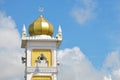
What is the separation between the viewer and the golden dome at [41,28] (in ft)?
138

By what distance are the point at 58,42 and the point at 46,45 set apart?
3.68 feet

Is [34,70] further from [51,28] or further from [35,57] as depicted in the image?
[51,28]

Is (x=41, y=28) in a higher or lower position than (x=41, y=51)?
higher

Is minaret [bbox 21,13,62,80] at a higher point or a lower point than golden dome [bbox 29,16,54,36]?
lower

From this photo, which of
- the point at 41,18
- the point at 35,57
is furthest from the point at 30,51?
the point at 41,18

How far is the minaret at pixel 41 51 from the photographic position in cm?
4116

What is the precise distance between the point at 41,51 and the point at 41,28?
2117mm

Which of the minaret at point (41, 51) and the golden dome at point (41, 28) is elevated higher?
the golden dome at point (41, 28)

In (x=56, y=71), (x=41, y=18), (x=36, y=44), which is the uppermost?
(x=41, y=18)

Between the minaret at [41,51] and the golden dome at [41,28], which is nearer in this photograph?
the minaret at [41,51]

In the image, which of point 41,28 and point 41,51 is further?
point 41,28

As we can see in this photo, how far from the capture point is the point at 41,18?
42875 millimetres

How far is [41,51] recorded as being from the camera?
41719mm

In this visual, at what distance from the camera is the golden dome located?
42062 millimetres
